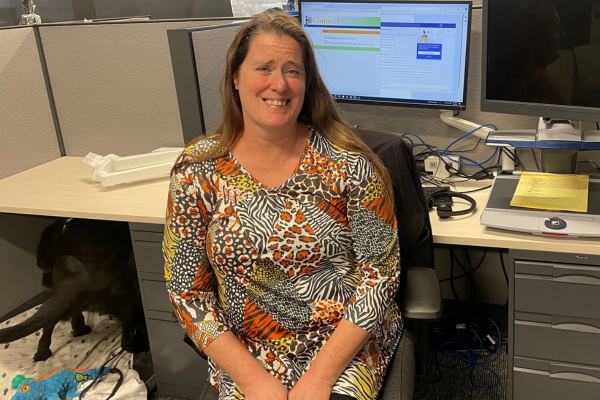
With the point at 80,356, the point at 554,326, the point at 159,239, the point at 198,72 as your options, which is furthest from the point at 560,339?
the point at 80,356

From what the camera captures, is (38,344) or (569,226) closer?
(569,226)

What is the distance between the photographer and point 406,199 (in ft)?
4.22

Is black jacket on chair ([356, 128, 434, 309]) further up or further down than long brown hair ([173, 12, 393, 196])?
further down

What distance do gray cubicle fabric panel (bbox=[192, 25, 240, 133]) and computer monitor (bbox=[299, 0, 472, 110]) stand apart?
0.27 meters

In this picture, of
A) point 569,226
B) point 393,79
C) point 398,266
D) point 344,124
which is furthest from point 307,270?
point 393,79

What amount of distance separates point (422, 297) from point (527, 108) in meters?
0.56

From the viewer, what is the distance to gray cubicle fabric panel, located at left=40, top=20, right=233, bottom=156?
2.04 meters

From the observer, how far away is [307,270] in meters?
1.23

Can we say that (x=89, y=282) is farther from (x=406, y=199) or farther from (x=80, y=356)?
(x=406, y=199)

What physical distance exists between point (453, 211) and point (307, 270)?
Answer: 49cm

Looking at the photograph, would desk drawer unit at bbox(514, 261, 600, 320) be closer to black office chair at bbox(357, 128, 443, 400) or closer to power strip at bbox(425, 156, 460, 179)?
black office chair at bbox(357, 128, 443, 400)

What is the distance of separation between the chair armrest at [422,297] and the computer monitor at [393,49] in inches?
24.7

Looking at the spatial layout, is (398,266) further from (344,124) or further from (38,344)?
(38,344)

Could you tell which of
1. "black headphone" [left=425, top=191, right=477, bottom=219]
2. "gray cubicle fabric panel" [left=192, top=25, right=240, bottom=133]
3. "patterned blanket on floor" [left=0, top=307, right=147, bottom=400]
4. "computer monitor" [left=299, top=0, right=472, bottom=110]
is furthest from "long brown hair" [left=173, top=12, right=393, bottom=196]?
"patterned blanket on floor" [left=0, top=307, right=147, bottom=400]
